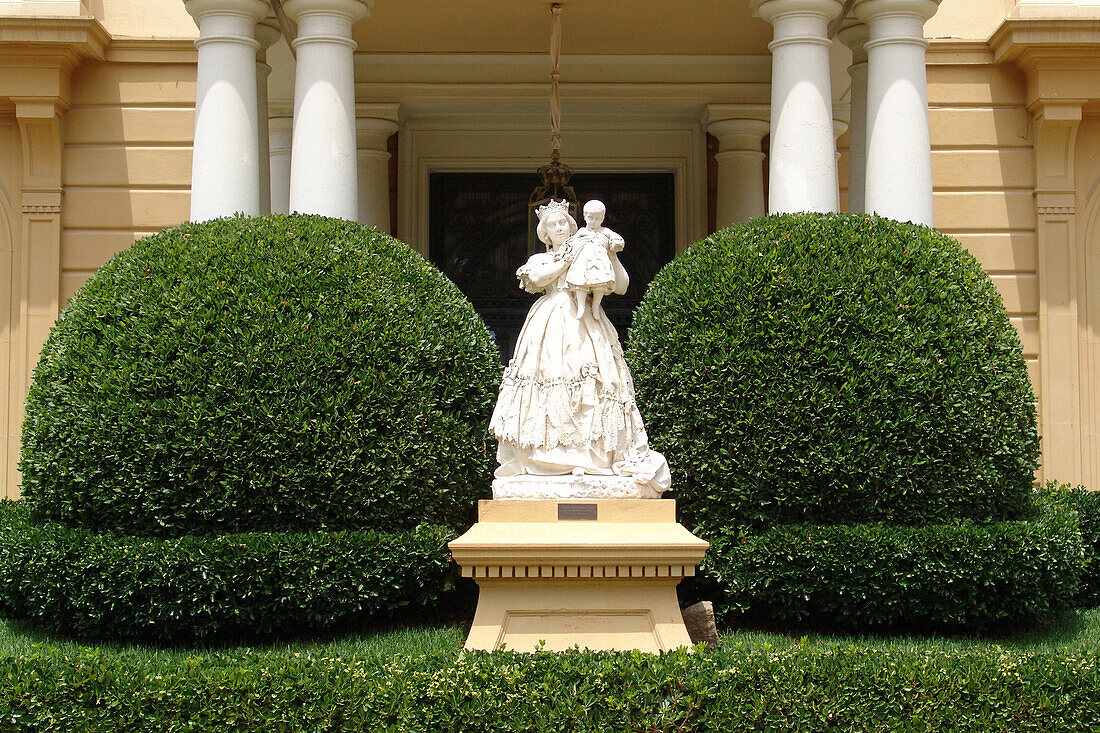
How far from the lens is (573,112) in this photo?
1538 centimetres

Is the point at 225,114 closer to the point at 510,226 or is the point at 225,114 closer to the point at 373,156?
the point at 373,156

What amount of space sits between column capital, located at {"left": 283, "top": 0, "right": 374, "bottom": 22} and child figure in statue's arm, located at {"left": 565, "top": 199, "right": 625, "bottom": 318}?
442cm

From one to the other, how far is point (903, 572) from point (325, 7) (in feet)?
23.3

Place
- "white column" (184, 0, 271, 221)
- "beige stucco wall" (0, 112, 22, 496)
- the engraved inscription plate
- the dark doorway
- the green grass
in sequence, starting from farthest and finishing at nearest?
the dark doorway
"beige stucco wall" (0, 112, 22, 496)
"white column" (184, 0, 271, 221)
the green grass
the engraved inscription plate

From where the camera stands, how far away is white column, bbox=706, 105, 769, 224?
48.1 ft

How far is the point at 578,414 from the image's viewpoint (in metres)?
7.60

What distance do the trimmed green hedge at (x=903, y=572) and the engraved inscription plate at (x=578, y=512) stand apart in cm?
136

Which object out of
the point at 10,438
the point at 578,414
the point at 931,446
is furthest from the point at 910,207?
the point at 10,438

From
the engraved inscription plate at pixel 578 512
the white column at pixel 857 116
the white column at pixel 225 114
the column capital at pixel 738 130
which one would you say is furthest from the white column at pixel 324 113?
the column capital at pixel 738 130

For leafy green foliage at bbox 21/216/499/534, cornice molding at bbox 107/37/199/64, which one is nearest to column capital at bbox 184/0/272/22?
cornice molding at bbox 107/37/199/64

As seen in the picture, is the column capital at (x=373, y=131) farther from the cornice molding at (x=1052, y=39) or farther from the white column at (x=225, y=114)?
the cornice molding at (x=1052, y=39)

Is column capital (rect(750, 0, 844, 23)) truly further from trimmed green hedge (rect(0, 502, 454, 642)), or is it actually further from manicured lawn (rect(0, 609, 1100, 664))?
trimmed green hedge (rect(0, 502, 454, 642))

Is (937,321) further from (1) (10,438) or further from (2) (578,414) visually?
(1) (10,438)

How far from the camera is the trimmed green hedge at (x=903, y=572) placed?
786cm
